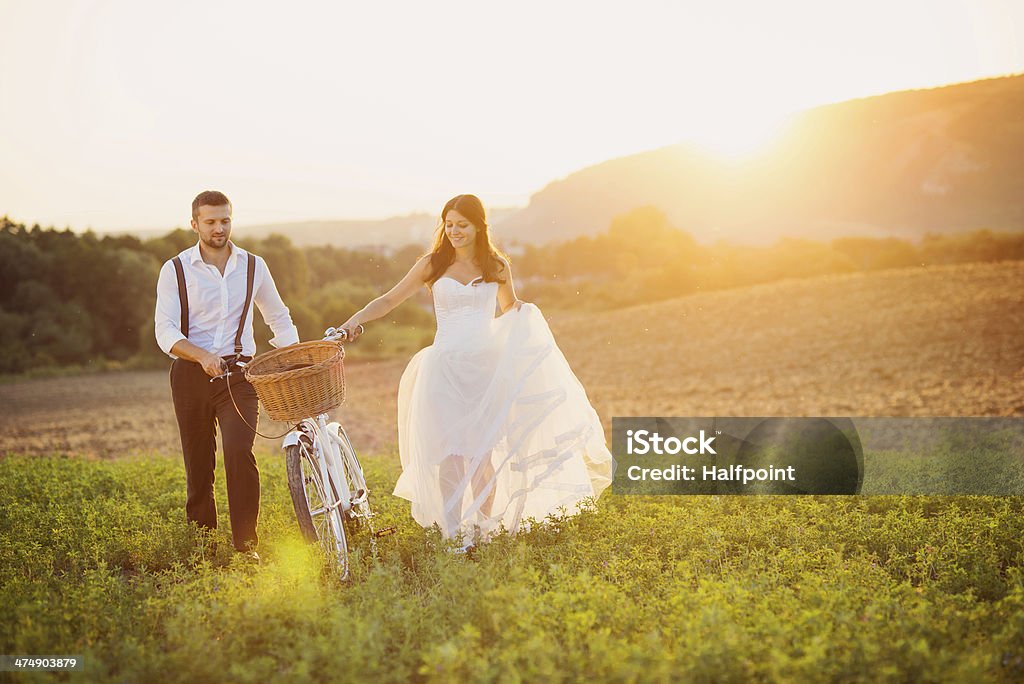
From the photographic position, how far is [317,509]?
484 cm

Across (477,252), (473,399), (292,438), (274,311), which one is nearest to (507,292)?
(477,252)

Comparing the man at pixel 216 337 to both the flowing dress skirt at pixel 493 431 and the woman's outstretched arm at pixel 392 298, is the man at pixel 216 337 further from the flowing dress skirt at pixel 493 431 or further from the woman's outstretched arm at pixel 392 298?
the flowing dress skirt at pixel 493 431

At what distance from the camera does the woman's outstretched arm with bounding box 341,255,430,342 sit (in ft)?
16.4

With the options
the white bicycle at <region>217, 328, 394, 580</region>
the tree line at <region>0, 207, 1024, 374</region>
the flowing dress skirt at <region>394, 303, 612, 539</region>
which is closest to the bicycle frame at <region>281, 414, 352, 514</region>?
the white bicycle at <region>217, 328, 394, 580</region>

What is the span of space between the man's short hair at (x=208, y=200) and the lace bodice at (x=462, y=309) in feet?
4.94

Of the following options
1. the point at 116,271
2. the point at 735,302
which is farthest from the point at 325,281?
the point at 735,302

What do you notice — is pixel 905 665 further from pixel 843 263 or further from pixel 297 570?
pixel 843 263

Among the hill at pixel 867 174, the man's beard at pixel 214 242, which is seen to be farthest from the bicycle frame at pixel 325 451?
the hill at pixel 867 174

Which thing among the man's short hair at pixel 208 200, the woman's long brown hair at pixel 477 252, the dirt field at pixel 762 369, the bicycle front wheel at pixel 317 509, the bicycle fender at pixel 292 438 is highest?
the man's short hair at pixel 208 200

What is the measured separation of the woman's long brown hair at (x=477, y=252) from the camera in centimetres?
542

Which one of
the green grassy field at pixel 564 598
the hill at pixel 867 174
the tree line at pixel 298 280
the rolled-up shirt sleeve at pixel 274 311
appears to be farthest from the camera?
the tree line at pixel 298 280

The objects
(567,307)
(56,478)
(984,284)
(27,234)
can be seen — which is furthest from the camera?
(567,307)

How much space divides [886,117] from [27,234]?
31.4 meters

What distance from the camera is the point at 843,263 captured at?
36969 millimetres
